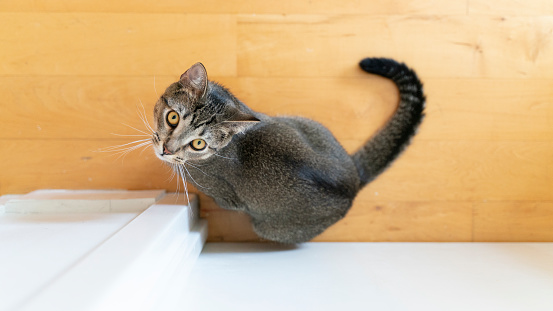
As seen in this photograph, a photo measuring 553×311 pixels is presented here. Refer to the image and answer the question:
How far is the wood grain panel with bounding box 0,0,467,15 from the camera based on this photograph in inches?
59.6

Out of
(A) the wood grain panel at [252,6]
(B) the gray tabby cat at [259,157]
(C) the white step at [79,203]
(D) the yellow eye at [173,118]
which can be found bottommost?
(C) the white step at [79,203]

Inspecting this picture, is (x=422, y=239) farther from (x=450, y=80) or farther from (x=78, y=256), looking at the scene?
(x=78, y=256)

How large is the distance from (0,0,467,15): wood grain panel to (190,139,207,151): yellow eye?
55 cm

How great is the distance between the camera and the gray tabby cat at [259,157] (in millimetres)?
1269

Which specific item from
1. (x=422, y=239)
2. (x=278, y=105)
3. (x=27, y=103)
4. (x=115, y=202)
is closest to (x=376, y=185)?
(x=422, y=239)

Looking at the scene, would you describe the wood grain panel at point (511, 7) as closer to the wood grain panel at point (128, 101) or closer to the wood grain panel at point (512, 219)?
the wood grain panel at point (128, 101)

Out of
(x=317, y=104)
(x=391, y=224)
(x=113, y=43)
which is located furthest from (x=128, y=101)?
(x=391, y=224)

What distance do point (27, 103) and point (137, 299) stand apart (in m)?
1.04

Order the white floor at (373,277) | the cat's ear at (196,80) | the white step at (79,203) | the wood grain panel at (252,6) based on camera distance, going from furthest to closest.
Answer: the wood grain panel at (252,6)
the white step at (79,203)
the cat's ear at (196,80)
the white floor at (373,277)

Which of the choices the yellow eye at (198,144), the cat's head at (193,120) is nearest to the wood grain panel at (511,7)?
the cat's head at (193,120)

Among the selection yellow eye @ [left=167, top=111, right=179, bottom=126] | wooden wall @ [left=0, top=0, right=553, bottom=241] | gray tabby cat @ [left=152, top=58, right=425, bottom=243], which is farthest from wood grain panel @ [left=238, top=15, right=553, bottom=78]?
yellow eye @ [left=167, top=111, right=179, bottom=126]

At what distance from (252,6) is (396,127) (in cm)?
70

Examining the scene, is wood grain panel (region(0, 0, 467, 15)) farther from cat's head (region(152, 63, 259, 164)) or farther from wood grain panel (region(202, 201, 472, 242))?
wood grain panel (region(202, 201, 472, 242))

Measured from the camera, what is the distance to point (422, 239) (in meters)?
1.63
